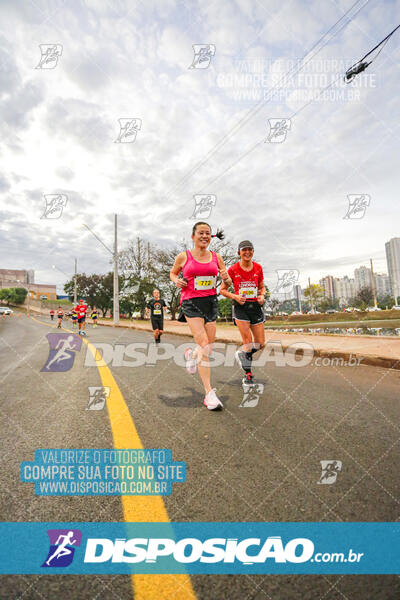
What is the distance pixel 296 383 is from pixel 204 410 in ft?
5.82

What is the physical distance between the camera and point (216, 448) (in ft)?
7.24

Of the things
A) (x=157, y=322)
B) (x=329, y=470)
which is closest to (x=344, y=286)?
(x=157, y=322)

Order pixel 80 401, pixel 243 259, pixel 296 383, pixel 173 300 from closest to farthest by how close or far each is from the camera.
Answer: pixel 80 401 < pixel 296 383 < pixel 243 259 < pixel 173 300

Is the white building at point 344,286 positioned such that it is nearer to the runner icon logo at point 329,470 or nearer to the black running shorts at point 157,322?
the black running shorts at point 157,322

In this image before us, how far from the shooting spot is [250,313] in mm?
4707

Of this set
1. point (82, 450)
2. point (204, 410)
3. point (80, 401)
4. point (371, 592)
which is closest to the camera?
point (371, 592)

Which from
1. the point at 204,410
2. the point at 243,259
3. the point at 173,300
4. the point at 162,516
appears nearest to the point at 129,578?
the point at 162,516

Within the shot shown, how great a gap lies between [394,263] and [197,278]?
189 ft

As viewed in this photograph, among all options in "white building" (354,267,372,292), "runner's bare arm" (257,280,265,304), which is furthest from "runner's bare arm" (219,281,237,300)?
"white building" (354,267,372,292)

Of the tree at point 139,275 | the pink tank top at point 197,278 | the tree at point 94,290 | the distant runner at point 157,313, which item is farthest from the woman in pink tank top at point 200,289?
the tree at point 94,290

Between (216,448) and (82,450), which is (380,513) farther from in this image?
(82,450)

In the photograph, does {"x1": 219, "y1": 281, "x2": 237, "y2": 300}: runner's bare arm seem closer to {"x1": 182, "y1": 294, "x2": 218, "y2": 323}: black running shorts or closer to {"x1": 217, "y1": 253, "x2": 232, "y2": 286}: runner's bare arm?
{"x1": 217, "y1": 253, "x2": 232, "y2": 286}: runner's bare arm

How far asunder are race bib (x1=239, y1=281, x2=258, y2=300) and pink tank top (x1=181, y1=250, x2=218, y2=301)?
40.3 inches

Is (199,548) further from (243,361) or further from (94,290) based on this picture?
(94,290)
